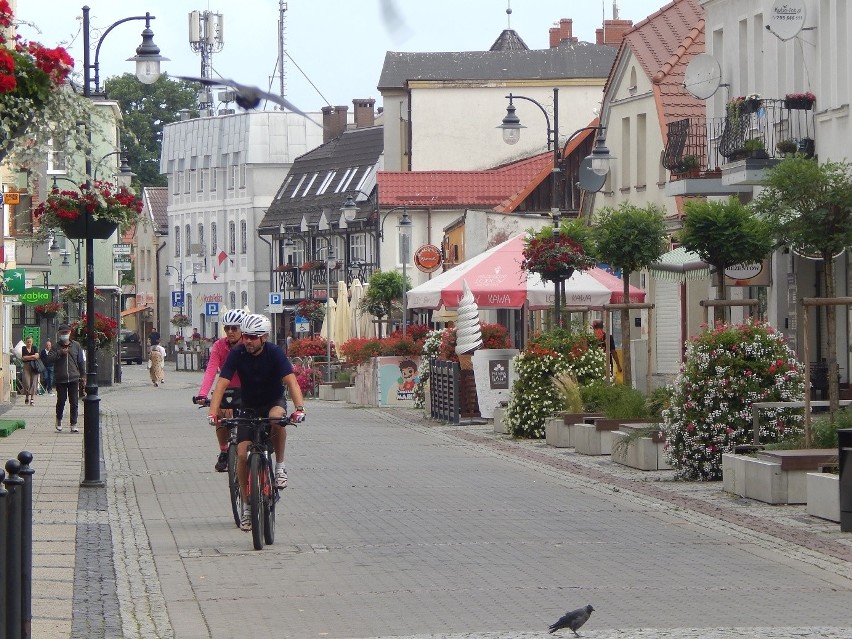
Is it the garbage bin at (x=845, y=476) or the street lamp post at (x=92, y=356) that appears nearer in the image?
the garbage bin at (x=845, y=476)

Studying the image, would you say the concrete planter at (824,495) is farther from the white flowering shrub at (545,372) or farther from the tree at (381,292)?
the tree at (381,292)

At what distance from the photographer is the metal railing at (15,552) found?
7156 millimetres

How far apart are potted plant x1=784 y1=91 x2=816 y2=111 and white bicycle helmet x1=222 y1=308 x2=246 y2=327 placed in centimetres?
1477

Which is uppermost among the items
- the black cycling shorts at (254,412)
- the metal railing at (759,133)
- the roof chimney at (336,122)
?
the roof chimney at (336,122)

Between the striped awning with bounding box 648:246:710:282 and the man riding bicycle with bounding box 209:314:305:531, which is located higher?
the striped awning with bounding box 648:246:710:282

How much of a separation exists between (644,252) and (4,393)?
879 inches

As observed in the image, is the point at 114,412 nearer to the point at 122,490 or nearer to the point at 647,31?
the point at 647,31

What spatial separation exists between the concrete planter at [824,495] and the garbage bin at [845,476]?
371mm

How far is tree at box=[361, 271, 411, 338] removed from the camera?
165 feet

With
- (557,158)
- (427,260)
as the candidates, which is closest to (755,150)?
(557,158)

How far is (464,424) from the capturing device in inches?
1162

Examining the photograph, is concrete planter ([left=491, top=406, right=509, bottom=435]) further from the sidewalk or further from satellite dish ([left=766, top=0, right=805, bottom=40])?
satellite dish ([left=766, top=0, right=805, bottom=40])

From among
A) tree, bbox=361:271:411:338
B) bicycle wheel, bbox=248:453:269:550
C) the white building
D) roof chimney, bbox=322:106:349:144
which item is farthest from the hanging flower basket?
the white building

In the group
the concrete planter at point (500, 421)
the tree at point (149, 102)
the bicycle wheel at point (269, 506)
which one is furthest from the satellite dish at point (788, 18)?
the tree at point (149, 102)
